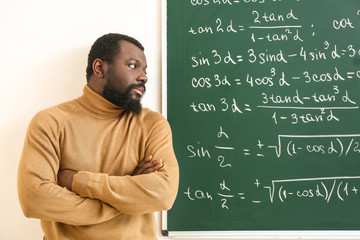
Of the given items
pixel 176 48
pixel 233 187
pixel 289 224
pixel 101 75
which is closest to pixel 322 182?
pixel 289 224

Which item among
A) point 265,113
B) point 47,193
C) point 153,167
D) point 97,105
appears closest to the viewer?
point 47,193

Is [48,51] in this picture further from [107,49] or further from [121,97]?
[121,97]

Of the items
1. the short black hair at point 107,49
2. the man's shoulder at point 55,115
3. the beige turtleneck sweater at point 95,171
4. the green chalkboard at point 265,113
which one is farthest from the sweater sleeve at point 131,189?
the short black hair at point 107,49

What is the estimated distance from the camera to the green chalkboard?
1693mm

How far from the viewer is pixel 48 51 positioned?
1.83 meters

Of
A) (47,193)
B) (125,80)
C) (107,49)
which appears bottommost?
(47,193)

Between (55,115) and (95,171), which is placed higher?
(55,115)

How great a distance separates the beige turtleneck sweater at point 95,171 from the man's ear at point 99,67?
0.33 ft

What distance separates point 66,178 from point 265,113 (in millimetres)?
1070

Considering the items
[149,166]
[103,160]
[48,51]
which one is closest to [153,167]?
[149,166]

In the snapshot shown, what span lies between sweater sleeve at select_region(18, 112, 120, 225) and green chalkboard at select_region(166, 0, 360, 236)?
0.55m

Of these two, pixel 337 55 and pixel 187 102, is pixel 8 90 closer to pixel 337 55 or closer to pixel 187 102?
pixel 187 102

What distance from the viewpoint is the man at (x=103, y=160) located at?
50.4 inches

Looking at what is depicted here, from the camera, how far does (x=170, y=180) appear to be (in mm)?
1368
